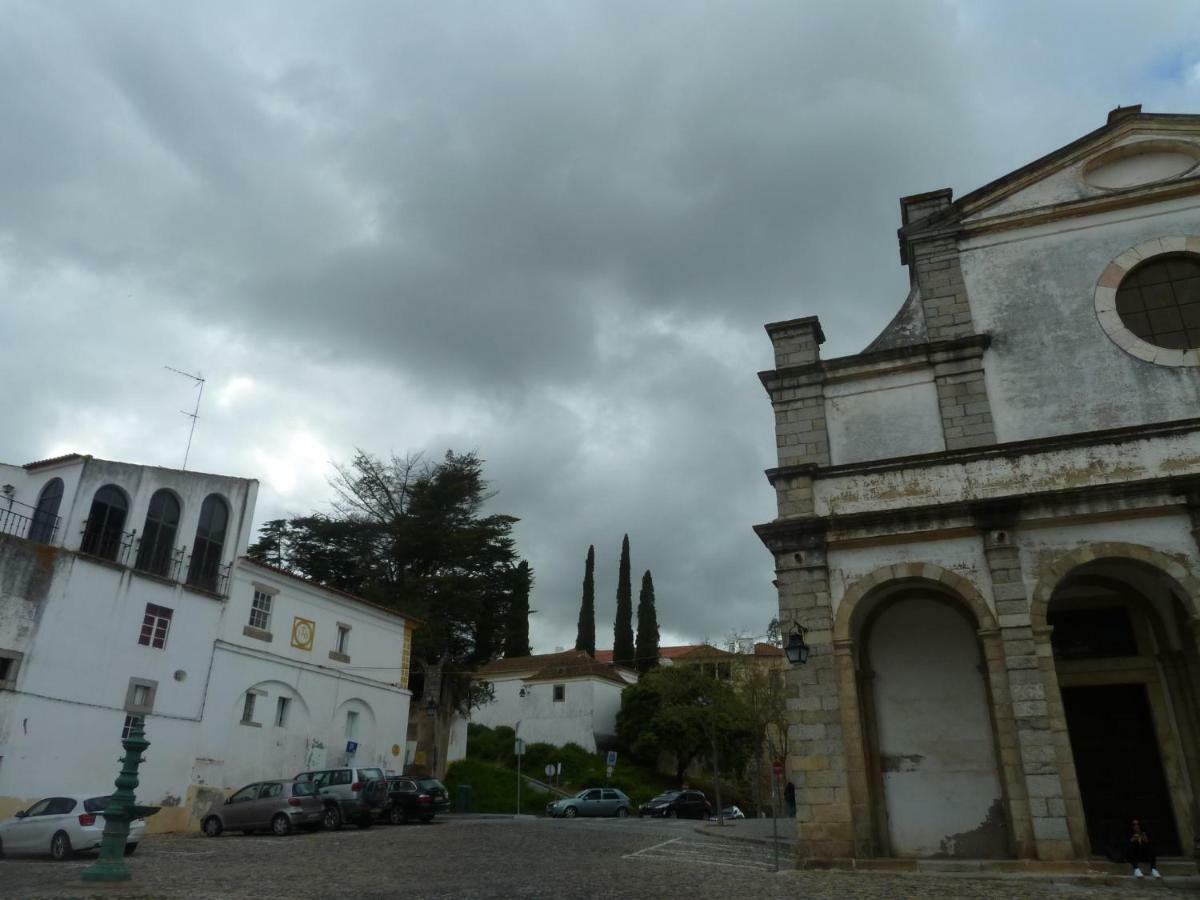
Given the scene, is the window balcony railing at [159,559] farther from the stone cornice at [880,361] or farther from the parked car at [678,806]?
the parked car at [678,806]

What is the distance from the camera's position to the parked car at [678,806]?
1368 inches

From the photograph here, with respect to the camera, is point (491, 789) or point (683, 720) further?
point (683, 720)

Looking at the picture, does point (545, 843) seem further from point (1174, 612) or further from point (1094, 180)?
point (1094, 180)

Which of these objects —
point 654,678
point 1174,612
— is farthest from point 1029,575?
point 654,678

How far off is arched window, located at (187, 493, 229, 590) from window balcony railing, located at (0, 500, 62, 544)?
3.40 metres

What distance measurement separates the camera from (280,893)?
33.0 ft

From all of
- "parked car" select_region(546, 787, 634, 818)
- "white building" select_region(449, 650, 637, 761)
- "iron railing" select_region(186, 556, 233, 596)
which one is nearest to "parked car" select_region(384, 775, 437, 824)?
"iron railing" select_region(186, 556, 233, 596)

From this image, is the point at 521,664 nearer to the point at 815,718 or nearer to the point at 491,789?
the point at 491,789

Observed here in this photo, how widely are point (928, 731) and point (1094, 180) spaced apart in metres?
10.6

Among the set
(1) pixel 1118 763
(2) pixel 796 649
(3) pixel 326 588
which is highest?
(3) pixel 326 588

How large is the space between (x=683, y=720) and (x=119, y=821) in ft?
116

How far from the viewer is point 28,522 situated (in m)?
22.3

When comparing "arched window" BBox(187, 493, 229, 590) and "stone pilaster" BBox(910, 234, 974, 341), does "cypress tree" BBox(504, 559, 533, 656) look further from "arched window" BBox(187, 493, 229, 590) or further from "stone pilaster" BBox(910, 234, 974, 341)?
"stone pilaster" BBox(910, 234, 974, 341)

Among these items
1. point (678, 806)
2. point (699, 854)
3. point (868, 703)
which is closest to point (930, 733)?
point (868, 703)
